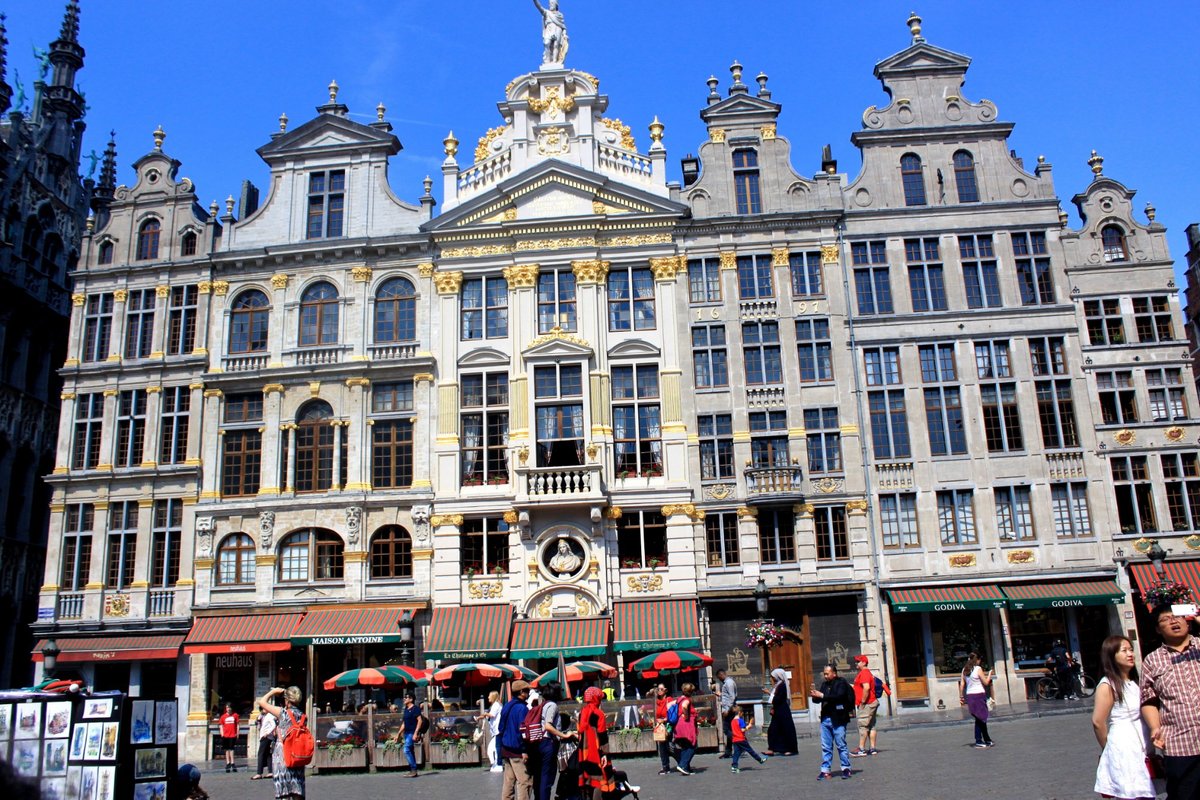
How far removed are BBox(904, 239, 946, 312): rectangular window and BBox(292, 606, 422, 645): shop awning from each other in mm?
19582

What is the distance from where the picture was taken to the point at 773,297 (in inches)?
1366

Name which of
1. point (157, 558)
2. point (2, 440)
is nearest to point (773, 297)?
point (157, 558)

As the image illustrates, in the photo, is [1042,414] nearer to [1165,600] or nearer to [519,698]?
[1165,600]

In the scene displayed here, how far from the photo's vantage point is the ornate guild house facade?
32.1 m

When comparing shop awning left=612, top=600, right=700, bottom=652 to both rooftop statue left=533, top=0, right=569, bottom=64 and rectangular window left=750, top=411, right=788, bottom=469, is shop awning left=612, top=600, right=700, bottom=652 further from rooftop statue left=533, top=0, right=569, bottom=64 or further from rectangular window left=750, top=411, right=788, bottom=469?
rooftop statue left=533, top=0, right=569, bottom=64

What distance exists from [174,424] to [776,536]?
815 inches

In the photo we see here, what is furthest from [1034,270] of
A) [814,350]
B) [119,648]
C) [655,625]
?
[119,648]

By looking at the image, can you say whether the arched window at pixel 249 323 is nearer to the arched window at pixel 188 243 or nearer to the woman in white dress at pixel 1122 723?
the arched window at pixel 188 243

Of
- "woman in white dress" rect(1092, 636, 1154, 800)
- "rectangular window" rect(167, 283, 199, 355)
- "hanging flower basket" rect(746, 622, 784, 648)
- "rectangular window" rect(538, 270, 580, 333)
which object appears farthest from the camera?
"rectangular window" rect(167, 283, 199, 355)

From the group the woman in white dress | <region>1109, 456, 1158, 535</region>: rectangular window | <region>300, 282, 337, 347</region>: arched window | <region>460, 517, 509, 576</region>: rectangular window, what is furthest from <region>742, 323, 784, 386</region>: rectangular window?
the woman in white dress

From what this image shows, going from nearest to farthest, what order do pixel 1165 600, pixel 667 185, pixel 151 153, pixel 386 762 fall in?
pixel 386 762 < pixel 1165 600 < pixel 667 185 < pixel 151 153

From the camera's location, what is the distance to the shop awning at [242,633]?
31.7 meters

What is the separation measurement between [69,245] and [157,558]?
18407mm

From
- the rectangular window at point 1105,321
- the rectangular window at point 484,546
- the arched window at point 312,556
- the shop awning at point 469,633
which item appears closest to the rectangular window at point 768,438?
the rectangular window at point 484,546
